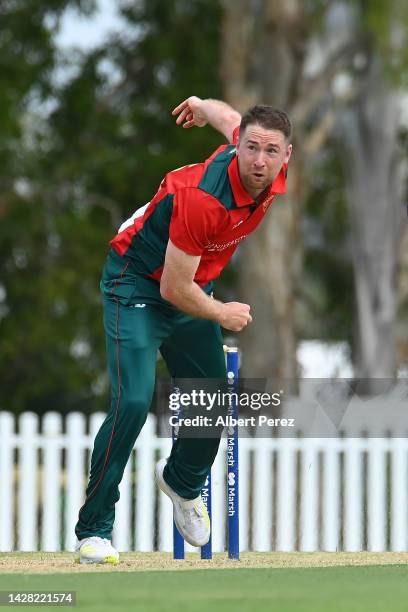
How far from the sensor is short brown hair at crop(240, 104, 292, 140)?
5.72 metres

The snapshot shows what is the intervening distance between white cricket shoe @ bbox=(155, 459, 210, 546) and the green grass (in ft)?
1.82

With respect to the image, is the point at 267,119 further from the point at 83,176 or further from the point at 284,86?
the point at 83,176

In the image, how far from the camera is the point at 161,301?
6094 millimetres

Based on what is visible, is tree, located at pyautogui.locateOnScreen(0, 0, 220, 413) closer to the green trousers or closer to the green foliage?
the green foliage

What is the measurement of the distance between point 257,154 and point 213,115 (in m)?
0.81

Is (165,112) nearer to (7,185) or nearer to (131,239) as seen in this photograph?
(7,185)

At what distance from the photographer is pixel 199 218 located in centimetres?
558

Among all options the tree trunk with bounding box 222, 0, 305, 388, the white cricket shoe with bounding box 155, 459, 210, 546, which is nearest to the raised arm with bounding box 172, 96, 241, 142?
the white cricket shoe with bounding box 155, 459, 210, 546

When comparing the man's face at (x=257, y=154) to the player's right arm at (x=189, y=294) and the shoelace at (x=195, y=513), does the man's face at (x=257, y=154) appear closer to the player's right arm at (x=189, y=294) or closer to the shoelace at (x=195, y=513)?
the player's right arm at (x=189, y=294)

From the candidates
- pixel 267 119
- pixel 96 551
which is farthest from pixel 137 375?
pixel 267 119

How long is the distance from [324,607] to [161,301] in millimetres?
1889

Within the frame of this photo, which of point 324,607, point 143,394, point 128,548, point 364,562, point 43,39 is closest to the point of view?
point 324,607

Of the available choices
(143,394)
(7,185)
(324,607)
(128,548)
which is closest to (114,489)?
(143,394)

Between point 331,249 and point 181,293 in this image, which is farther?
point 331,249
